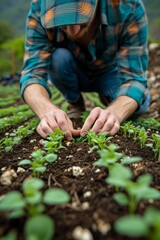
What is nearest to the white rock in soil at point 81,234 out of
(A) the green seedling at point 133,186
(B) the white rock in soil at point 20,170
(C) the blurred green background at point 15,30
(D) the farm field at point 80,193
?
(D) the farm field at point 80,193

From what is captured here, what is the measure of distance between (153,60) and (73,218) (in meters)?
6.13

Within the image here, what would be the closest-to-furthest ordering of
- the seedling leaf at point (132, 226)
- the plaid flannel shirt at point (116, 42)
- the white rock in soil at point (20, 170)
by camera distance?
the seedling leaf at point (132, 226) → the white rock in soil at point (20, 170) → the plaid flannel shirt at point (116, 42)

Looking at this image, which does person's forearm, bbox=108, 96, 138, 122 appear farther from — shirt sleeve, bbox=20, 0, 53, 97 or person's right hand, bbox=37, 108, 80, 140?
shirt sleeve, bbox=20, 0, 53, 97

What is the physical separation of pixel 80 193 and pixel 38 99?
1.13m

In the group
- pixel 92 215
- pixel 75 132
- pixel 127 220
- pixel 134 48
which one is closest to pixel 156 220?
pixel 127 220

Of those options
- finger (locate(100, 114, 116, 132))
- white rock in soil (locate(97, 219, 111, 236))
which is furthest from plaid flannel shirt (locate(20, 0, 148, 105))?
white rock in soil (locate(97, 219, 111, 236))

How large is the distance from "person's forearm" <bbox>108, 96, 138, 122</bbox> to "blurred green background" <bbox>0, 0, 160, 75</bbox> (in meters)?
6.35

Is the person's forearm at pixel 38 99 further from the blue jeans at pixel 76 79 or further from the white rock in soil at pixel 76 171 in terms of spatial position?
the white rock in soil at pixel 76 171

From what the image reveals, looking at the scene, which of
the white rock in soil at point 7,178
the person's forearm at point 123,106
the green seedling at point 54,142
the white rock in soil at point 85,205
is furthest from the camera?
the person's forearm at point 123,106

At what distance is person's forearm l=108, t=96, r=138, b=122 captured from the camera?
6.24ft

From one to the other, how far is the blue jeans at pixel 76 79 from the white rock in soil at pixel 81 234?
196cm

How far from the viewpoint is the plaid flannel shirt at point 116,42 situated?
2.15 meters

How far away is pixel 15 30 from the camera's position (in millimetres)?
18703

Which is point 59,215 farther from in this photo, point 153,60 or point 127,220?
point 153,60
